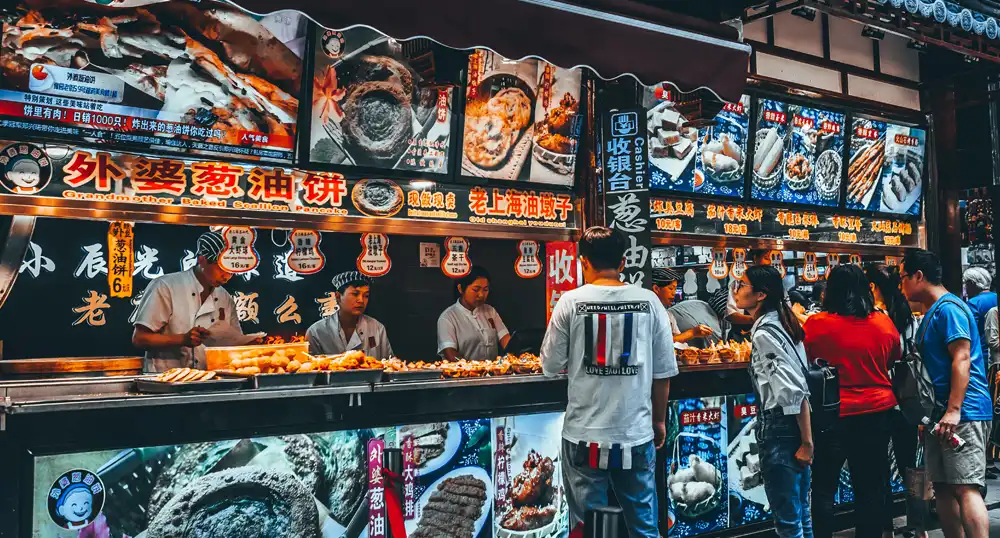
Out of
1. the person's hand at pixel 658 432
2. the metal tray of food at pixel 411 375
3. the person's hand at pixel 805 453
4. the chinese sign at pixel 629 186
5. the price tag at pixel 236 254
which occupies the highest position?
the chinese sign at pixel 629 186

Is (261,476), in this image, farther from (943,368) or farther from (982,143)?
(982,143)

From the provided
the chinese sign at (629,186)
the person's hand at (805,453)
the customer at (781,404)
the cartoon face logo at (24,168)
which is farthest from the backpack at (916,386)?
the cartoon face logo at (24,168)

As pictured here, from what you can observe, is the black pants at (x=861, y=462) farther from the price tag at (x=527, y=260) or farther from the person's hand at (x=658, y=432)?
the price tag at (x=527, y=260)

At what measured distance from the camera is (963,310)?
5.14m

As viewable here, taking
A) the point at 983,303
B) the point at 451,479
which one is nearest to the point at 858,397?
the point at 451,479

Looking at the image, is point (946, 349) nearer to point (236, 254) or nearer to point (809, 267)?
point (809, 267)

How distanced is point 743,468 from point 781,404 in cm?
188

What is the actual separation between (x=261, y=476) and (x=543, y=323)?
6.19 metres

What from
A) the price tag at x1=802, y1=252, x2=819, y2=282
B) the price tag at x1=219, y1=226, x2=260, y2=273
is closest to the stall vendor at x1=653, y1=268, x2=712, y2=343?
the price tag at x1=802, y1=252, x2=819, y2=282

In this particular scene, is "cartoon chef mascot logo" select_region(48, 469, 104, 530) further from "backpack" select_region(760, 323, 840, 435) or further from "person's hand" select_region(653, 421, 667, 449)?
"backpack" select_region(760, 323, 840, 435)

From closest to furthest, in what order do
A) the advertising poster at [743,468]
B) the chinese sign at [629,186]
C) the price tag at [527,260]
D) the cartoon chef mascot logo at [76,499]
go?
the cartoon chef mascot logo at [76,499] → the chinese sign at [629,186] → the advertising poster at [743,468] → the price tag at [527,260]

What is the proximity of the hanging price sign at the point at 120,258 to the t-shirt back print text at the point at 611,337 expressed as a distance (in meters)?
5.19

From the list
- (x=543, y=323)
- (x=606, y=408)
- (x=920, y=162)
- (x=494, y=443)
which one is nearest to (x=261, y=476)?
(x=494, y=443)

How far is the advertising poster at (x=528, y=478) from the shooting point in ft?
17.7
